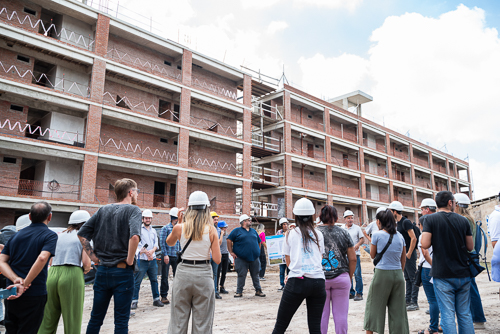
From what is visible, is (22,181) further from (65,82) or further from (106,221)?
(106,221)

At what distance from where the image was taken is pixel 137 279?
24.6 ft

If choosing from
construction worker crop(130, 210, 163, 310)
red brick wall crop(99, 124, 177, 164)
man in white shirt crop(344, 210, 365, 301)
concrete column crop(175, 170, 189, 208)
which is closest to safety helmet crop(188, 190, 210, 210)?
construction worker crop(130, 210, 163, 310)

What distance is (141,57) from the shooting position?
1071 inches

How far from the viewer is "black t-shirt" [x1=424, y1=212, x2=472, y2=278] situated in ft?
13.9

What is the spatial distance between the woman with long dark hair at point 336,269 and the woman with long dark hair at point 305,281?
0.44 m

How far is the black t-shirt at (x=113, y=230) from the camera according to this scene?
13.1 feet

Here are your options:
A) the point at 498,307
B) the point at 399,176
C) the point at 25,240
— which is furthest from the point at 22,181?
the point at 399,176

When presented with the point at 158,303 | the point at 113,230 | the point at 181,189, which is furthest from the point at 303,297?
the point at 181,189

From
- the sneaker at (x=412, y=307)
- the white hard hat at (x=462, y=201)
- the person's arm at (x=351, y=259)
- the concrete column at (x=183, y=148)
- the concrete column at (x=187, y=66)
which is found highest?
the concrete column at (x=187, y=66)

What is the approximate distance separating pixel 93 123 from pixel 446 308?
22429mm

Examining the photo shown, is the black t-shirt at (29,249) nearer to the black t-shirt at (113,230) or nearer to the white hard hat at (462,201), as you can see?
the black t-shirt at (113,230)

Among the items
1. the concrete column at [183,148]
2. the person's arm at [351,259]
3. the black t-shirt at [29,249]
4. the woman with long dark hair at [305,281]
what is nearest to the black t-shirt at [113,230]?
the black t-shirt at [29,249]

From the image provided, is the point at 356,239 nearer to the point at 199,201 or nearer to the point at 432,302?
the point at 432,302

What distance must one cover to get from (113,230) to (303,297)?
2197mm
